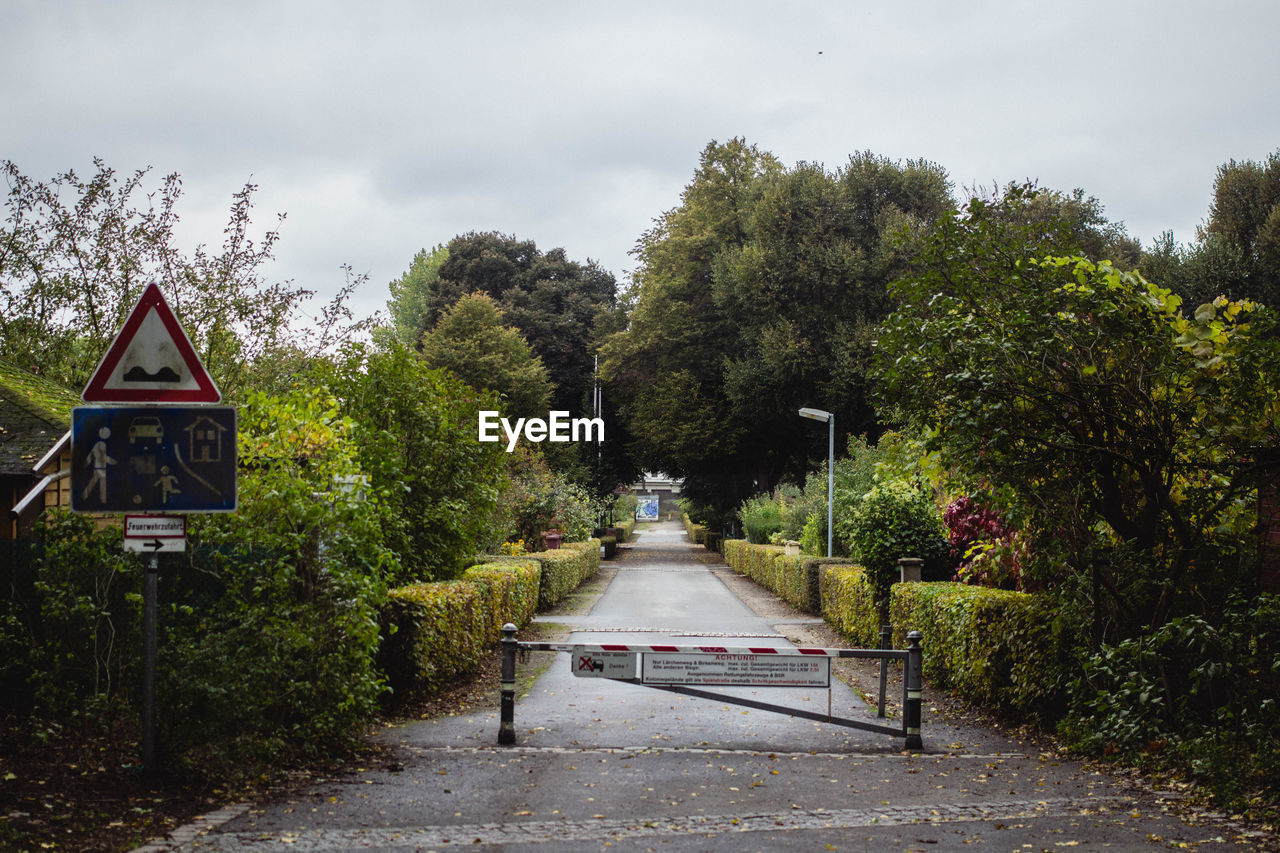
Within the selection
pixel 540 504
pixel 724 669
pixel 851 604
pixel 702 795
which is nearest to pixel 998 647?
pixel 724 669

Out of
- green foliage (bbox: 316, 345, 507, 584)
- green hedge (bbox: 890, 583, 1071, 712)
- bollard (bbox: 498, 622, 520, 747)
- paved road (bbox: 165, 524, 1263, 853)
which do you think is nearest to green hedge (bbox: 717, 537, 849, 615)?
green hedge (bbox: 890, 583, 1071, 712)

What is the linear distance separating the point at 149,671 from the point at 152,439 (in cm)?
143

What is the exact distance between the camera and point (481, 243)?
202 ft

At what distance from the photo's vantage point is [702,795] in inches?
282

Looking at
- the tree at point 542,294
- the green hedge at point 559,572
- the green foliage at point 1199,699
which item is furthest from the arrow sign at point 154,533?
the tree at point 542,294

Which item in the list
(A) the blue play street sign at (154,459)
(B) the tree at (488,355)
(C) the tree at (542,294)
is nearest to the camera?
(A) the blue play street sign at (154,459)

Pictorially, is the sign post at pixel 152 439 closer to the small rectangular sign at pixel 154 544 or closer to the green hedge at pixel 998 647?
the small rectangular sign at pixel 154 544

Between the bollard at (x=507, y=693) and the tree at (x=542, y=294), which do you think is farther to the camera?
the tree at (x=542, y=294)

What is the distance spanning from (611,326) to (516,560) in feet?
109

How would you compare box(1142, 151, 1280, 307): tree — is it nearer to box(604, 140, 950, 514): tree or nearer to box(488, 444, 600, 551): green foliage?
box(604, 140, 950, 514): tree

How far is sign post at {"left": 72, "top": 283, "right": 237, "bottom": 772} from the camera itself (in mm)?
6367

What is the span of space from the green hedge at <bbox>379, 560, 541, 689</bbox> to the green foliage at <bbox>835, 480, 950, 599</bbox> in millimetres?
5436

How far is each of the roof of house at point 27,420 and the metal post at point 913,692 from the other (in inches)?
341

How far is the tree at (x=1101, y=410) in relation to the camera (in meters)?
8.36
